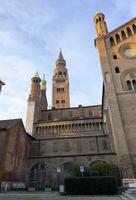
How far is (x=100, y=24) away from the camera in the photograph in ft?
114

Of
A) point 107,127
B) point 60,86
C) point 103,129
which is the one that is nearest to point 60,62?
point 60,86

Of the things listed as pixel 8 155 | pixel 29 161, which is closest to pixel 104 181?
pixel 8 155

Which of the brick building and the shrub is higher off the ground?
the brick building

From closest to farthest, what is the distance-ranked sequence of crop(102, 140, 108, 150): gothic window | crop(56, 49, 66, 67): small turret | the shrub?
the shrub < crop(102, 140, 108, 150): gothic window < crop(56, 49, 66, 67): small turret

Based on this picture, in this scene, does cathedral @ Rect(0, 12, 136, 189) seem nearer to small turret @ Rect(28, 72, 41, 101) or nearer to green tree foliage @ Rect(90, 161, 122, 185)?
green tree foliage @ Rect(90, 161, 122, 185)

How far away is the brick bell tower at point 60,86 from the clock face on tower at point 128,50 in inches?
1435

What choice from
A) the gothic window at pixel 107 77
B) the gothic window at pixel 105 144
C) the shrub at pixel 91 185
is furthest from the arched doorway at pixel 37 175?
the gothic window at pixel 107 77

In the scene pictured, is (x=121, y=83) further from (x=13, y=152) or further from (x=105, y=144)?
(x=13, y=152)

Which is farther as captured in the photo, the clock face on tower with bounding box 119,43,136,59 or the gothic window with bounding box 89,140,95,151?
the gothic window with bounding box 89,140,95,151

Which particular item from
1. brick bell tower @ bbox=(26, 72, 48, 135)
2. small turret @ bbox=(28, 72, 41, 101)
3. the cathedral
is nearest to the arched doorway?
the cathedral

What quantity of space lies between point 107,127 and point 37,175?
52.6 feet

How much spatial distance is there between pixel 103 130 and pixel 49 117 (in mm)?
16901

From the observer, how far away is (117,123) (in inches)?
947

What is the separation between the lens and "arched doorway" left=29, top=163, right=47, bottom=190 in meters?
27.2
